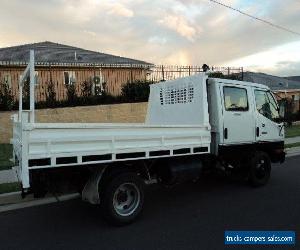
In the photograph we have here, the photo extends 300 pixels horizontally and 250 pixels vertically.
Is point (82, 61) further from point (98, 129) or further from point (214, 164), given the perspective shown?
point (98, 129)

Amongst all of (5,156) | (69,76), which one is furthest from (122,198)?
(69,76)

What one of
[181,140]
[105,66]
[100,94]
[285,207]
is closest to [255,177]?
[285,207]

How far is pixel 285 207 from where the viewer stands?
761 cm

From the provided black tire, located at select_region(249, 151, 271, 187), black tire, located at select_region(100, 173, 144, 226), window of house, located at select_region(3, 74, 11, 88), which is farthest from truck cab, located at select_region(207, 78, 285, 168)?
window of house, located at select_region(3, 74, 11, 88)

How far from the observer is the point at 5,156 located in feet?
44.2

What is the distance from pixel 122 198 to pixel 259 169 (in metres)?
3.79

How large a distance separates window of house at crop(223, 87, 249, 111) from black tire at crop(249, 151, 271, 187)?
1124 mm

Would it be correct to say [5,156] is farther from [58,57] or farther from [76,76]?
[58,57]

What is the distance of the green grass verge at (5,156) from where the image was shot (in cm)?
1170

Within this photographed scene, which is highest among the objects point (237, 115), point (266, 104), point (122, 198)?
point (266, 104)

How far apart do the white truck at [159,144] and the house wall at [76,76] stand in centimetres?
1222

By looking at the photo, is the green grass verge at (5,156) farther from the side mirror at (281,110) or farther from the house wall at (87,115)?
the side mirror at (281,110)

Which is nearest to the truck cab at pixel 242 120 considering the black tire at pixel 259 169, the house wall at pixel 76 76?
the black tire at pixel 259 169

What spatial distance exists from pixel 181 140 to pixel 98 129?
1.75 meters
